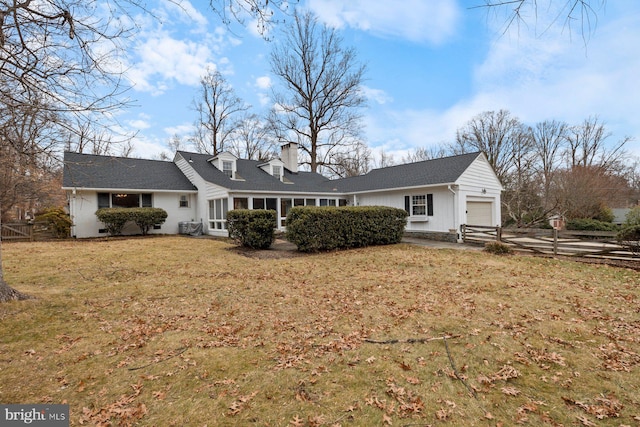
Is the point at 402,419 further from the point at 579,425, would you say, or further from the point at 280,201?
the point at 280,201

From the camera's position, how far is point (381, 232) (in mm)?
12719

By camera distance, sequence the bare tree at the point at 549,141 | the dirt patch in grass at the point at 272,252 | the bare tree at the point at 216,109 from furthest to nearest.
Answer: the bare tree at the point at 216,109
the bare tree at the point at 549,141
the dirt patch in grass at the point at 272,252

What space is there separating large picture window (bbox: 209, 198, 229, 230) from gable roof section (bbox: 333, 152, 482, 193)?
8.08 meters

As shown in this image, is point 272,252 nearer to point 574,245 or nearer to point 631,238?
point 574,245

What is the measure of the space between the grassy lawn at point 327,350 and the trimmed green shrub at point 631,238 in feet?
8.28

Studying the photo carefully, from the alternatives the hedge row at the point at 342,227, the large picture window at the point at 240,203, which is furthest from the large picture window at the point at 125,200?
the hedge row at the point at 342,227

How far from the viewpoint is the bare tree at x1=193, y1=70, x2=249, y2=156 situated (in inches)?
1145

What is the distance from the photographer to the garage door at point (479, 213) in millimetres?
14812

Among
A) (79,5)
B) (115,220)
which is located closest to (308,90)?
Result: (115,220)

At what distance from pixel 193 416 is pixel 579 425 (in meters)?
3.22

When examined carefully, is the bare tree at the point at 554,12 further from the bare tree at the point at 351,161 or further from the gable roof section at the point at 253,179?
the bare tree at the point at 351,161

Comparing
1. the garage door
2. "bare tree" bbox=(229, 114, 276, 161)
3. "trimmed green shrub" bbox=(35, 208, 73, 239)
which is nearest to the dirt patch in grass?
the garage door

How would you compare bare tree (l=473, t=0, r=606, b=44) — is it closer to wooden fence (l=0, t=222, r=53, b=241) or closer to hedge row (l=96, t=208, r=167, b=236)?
hedge row (l=96, t=208, r=167, b=236)

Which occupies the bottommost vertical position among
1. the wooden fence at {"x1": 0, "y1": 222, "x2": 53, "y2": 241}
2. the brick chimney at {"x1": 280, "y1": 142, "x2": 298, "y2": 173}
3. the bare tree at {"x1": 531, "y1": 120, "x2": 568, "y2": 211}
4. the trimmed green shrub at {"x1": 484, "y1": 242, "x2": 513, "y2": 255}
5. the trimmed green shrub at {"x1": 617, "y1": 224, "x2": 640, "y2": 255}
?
the trimmed green shrub at {"x1": 484, "y1": 242, "x2": 513, "y2": 255}
